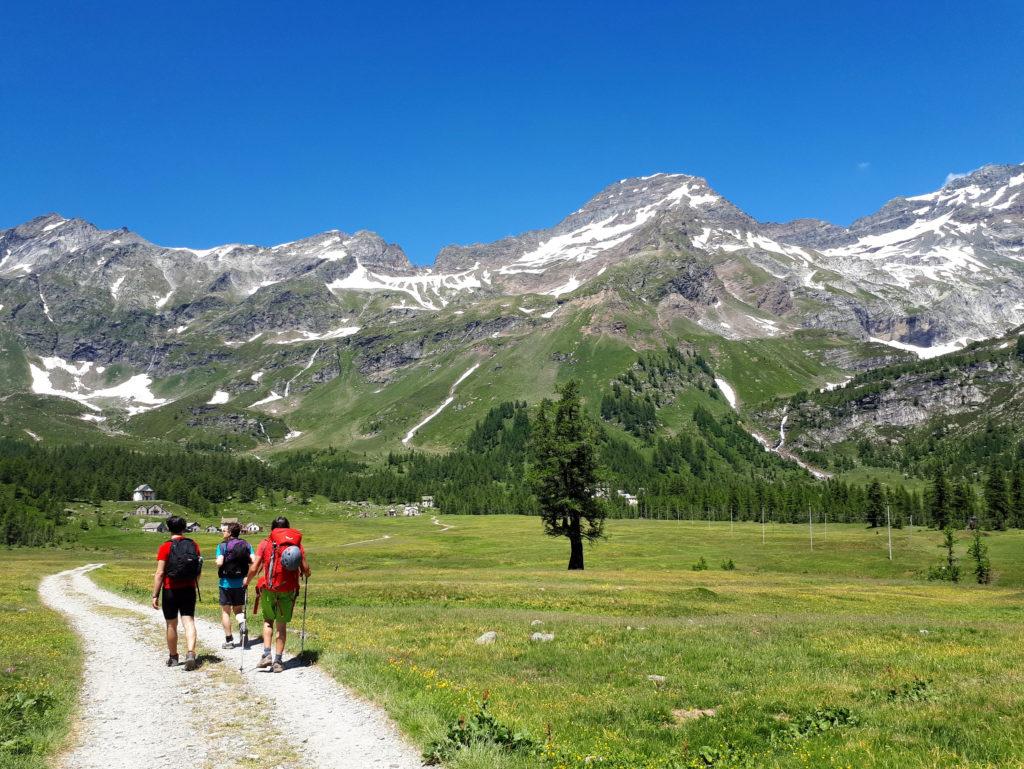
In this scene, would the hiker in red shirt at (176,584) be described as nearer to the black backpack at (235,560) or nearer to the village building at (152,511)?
the black backpack at (235,560)

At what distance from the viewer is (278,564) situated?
17594 mm

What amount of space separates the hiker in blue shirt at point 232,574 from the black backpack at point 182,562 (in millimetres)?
1642

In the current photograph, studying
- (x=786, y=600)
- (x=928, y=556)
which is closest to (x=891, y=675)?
(x=786, y=600)

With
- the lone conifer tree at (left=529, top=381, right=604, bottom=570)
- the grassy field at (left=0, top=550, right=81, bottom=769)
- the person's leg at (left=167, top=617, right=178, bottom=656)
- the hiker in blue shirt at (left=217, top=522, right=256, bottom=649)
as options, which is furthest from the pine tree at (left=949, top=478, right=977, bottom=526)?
the grassy field at (left=0, top=550, right=81, bottom=769)

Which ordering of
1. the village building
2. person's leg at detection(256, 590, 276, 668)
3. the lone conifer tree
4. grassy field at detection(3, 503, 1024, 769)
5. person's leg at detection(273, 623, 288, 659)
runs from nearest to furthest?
grassy field at detection(3, 503, 1024, 769) < person's leg at detection(273, 623, 288, 659) < person's leg at detection(256, 590, 276, 668) < the lone conifer tree < the village building

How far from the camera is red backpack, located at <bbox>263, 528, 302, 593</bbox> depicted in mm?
17438

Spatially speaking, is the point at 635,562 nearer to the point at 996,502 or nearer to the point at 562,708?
the point at 562,708

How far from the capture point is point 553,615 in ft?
97.0

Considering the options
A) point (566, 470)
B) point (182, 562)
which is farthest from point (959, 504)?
point (182, 562)

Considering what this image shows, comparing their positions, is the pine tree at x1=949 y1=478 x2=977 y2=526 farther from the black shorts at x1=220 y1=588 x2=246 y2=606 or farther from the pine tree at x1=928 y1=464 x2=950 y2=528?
the black shorts at x1=220 y1=588 x2=246 y2=606

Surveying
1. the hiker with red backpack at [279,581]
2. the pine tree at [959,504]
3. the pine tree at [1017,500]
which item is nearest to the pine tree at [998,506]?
the pine tree at [1017,500]

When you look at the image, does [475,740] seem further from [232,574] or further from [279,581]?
[232,574]

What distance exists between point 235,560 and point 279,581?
13.2ft

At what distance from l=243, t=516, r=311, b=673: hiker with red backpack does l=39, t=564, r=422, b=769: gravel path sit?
0.78 m
